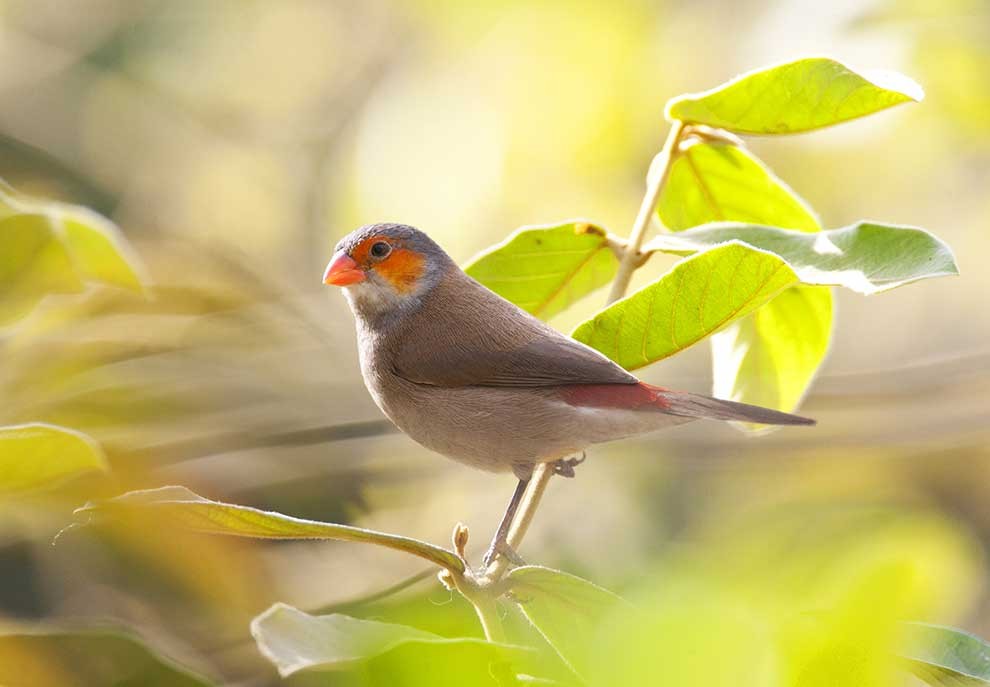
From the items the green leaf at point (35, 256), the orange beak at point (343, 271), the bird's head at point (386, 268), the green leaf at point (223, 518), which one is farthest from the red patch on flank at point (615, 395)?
the green leaf at point (35, 256)

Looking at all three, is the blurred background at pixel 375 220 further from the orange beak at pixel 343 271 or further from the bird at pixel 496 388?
the bird at pixel 496 388

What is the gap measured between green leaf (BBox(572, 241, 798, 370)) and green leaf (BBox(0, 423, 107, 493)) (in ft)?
2.48

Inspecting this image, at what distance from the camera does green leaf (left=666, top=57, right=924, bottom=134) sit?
1.71 meters

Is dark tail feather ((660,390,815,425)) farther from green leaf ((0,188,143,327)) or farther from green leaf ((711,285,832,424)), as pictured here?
green leaf ((0,188,143,327))

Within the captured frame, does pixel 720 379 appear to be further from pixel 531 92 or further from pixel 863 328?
pixel 863 328

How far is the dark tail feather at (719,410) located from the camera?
70.1 inches

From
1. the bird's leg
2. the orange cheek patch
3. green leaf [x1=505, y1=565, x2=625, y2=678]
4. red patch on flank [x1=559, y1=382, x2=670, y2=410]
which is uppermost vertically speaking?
the orange cheek patch

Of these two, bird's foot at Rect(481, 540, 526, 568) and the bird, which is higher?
the bird

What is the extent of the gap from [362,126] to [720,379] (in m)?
3.48

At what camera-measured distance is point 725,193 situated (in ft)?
6.97

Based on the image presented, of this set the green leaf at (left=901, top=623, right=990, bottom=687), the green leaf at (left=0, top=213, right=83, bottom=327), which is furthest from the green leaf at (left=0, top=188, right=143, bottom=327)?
the green leaf at (left=901, top=623, right=990, bottom=687)

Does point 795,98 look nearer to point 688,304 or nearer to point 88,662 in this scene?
point 688,304

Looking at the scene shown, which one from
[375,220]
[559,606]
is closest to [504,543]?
[559,606]

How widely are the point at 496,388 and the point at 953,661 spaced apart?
100 centimetres
